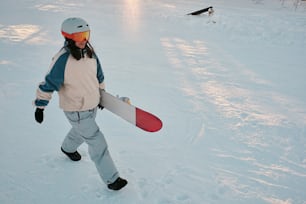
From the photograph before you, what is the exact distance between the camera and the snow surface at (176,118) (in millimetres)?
2889

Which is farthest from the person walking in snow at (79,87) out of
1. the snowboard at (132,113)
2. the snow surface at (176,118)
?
the snow surface at (176,118)

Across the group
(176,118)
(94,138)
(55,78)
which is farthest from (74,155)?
(176,118)

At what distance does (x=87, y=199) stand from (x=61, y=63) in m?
1.20

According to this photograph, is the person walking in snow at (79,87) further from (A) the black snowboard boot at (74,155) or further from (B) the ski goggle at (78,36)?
(A) the black snowboard boot at (74,155)

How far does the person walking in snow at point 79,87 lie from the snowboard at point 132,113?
0.44 ft

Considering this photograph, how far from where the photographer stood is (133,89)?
4.96 m

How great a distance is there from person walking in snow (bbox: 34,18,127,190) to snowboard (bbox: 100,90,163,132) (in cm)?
14

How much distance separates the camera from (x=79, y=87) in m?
2.47

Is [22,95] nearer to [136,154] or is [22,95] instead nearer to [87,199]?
[136,154]

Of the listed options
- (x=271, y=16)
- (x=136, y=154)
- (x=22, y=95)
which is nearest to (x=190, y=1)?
(x=271, y=16)

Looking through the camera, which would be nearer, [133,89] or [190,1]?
[133,89]

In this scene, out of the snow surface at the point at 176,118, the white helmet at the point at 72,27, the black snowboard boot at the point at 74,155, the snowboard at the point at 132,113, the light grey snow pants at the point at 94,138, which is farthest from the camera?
the black snowboard boot at the point at 74,155

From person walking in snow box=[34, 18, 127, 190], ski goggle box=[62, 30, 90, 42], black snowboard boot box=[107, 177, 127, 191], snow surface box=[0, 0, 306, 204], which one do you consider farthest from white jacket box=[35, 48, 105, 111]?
snow surface box=[0, 0, 306, 204]

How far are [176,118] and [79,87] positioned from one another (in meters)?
1.96
